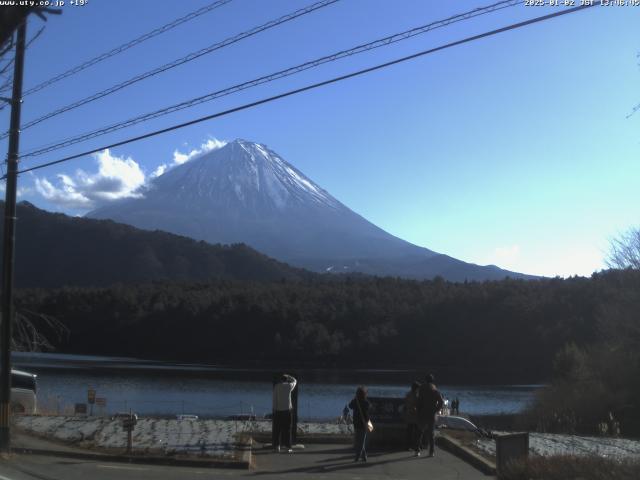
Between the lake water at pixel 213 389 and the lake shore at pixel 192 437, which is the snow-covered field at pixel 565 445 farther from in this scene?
the lake water at pixel 213 389

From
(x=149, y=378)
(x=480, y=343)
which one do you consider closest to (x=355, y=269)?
(x=480, y=343)

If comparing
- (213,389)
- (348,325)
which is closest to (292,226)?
(348,325)

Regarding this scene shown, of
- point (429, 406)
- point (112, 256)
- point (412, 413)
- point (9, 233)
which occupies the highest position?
point (112, 256)

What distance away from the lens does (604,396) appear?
30.4 meters

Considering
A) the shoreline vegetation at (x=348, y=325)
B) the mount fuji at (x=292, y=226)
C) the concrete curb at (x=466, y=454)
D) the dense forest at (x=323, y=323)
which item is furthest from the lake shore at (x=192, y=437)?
the mount fuji at (x=292, y=226)

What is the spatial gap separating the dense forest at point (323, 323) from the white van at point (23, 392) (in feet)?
193

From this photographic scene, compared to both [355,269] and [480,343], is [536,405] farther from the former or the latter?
[355,269]

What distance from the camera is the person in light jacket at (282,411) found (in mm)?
12188

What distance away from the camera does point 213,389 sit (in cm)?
5166

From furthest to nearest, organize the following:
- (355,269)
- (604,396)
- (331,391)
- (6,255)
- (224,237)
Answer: (224,237), (355,269), (331,391), (604,396), (6,255)

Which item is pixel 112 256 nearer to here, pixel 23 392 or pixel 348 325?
pixel 348 325

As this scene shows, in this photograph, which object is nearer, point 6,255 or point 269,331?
point 6,255

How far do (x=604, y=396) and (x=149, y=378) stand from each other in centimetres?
3756

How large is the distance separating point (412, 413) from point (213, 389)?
40.8 metres
